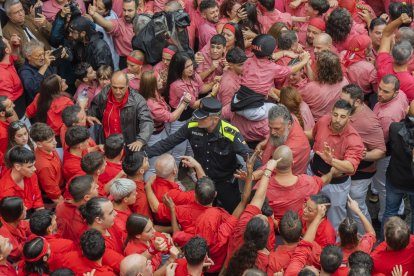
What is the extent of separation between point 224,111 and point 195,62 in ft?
3.35

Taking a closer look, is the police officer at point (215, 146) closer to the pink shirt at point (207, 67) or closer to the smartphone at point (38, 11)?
the pink shirt at point (207, 67)

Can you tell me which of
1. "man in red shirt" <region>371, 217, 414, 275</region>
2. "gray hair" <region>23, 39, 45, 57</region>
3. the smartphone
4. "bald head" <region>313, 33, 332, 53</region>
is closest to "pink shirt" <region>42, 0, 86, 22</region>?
the smartphone

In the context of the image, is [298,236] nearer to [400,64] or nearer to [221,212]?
[221,212]

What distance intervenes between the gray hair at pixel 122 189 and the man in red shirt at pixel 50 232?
616 mm

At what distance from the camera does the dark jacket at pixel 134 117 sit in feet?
26.8

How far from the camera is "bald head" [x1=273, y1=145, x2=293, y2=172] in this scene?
Result: 22.7ft

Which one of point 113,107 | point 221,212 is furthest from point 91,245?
point 113,107

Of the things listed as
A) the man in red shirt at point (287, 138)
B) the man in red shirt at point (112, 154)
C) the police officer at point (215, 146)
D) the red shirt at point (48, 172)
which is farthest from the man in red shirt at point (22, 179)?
the man in red shirt at point (287, 138)

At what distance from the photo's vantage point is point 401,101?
320 inches

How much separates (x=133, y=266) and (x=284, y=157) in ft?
6.26

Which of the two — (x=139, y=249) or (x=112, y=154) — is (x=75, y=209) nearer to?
(x=139, y=249)

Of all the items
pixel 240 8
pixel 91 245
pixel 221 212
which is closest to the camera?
pixel 91 245

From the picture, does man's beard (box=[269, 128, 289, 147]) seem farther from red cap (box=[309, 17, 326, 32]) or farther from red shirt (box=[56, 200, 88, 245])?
red cap (box=[309, 17, 326, 32])

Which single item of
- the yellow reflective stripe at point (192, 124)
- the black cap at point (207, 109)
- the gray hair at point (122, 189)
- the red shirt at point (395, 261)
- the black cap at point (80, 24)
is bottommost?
the red shirt at point (395, 261)
